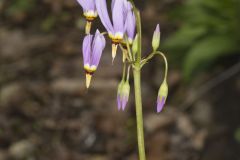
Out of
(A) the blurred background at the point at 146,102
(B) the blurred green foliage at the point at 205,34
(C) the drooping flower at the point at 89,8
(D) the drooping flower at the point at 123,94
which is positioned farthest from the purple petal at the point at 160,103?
(B) the blurred green foliage at the point at 205,34

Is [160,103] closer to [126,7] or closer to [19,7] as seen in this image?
[126,7]

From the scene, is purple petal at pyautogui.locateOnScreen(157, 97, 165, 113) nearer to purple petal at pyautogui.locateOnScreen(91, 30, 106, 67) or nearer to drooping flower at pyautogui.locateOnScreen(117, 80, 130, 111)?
drooping flower at pyautogui.locateOnScreen(117, 80, 130, 111)

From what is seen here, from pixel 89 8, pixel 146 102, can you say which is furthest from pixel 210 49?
pixel 89 8

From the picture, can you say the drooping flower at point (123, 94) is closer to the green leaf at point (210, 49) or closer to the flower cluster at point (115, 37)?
the flower cluster at point (115, 37)

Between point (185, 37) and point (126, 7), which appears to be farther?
point (185, 37)

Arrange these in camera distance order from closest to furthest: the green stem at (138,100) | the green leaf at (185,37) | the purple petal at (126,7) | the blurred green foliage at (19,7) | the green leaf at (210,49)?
the green stem at (138,100) → the purple petal at (126,7) → the green leaf at (210,49) → the green leaf at (185,37) → the blurred green foliage at (19,7)

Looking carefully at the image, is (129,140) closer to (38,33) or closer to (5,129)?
(5,129)

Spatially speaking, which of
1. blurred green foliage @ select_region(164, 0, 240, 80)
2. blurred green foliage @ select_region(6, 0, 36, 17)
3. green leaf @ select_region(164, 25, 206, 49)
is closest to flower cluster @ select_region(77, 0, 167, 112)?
blurred green foliage @ select_region(164, 0, 240, 80)
